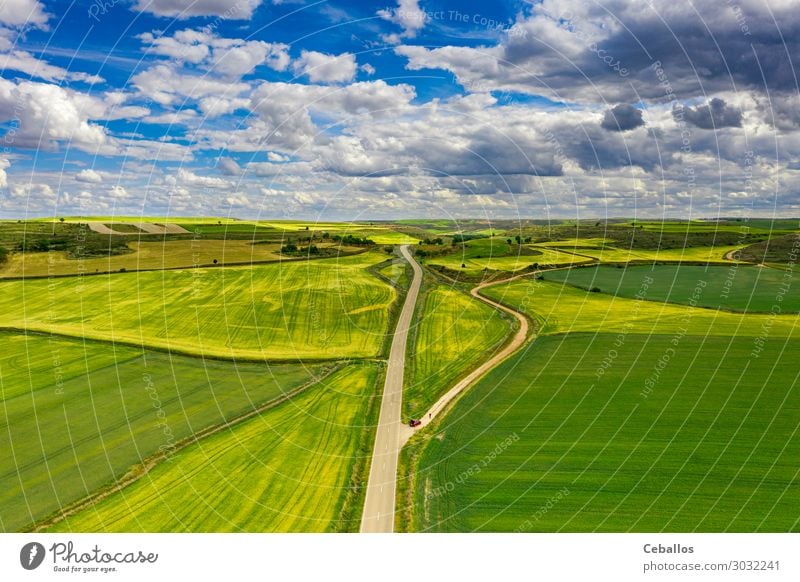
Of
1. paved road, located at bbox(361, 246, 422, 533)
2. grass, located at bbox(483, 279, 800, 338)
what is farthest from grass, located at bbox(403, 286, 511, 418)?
grass, located at bbox(483, 279, 800, 338)

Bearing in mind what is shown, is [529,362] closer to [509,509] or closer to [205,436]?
[509,509]

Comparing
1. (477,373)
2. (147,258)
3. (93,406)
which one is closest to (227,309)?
(93,406)

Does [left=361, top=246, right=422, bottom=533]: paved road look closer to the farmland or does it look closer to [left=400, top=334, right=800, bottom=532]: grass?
the farmland

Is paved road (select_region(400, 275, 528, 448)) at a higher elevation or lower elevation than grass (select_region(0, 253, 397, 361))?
lower

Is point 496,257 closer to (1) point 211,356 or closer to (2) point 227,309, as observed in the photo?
(2) point 227,309

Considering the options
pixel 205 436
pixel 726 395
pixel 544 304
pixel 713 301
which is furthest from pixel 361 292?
pixel 713 301

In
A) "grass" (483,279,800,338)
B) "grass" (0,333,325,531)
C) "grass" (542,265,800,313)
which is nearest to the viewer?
"grass" (0,333,325,531)

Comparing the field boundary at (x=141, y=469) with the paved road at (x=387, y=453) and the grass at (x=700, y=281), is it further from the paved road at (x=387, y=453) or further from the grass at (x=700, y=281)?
the grass at (x=700, y=281)
